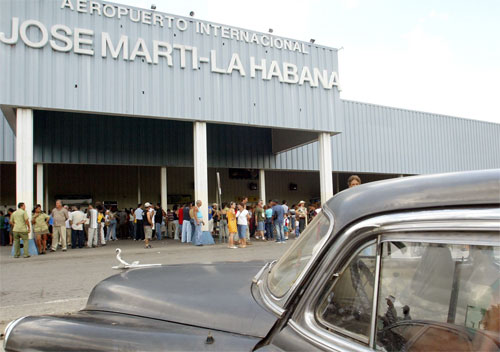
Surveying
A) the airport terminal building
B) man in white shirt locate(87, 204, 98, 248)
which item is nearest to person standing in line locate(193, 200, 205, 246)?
the airport terminal building

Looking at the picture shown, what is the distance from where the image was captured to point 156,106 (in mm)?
13055

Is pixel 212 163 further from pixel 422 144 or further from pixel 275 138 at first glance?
pixel 422 144

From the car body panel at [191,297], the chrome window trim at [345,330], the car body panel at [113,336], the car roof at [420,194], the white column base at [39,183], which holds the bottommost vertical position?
the car body panel at [113,336]

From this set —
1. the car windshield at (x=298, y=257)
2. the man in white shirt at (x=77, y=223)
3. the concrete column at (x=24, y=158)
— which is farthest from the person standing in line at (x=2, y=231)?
the car windshield at (x=298, y=257)

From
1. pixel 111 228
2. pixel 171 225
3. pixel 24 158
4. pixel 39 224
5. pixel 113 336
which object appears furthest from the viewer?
pixel 171 225

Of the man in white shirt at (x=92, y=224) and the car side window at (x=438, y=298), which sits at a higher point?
the car side window at (x=438, y=298)

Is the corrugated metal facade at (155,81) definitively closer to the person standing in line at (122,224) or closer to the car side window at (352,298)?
the person standing in line at (122,224)

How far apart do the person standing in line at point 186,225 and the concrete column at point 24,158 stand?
5.37 meters

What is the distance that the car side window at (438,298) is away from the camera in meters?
1.02

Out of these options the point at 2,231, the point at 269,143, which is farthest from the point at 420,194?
the point at 269,143

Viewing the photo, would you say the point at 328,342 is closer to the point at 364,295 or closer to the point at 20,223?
the point at 364,295

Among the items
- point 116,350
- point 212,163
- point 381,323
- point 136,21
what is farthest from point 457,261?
point 212,163

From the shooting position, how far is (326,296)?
130cm

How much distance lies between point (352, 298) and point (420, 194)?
1.46ft
